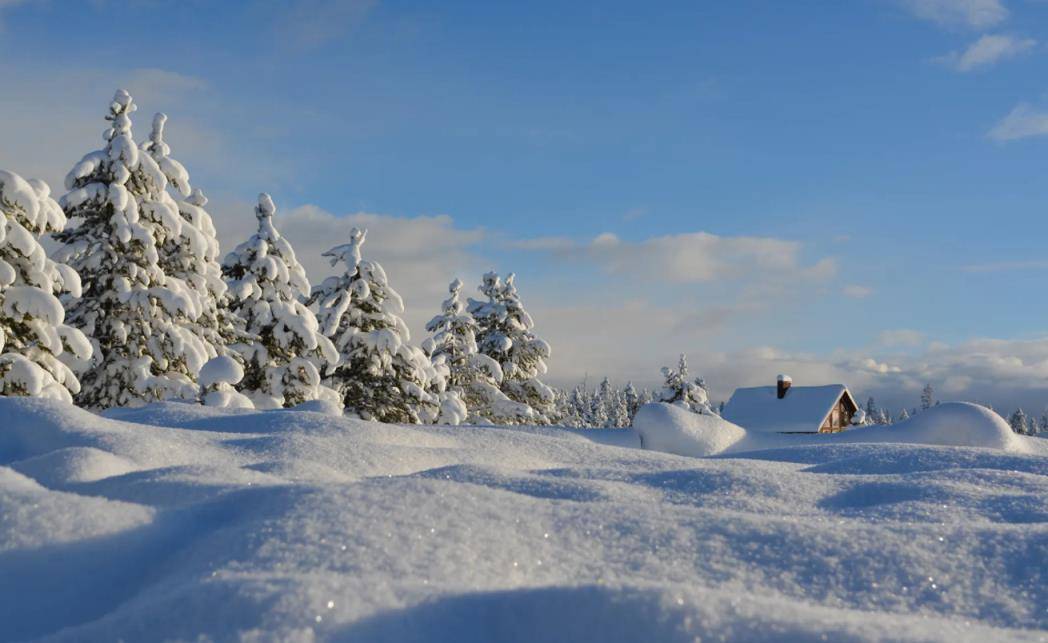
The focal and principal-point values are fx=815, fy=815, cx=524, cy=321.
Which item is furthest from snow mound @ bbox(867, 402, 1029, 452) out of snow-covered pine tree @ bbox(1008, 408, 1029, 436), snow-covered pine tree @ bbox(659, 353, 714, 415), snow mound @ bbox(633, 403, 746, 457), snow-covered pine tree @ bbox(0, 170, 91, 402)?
snow-covered pine tree @ bbox(1008, 408, 1029, 436)

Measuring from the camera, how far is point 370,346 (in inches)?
851

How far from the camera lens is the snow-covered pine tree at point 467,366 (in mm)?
27891

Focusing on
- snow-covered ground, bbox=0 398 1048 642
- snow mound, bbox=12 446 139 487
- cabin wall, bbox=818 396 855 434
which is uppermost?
cabin wall, bbox=818 396 855 434

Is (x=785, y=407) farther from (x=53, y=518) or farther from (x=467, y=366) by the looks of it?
(x=53, y=518)

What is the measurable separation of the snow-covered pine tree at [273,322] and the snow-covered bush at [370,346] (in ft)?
3.67

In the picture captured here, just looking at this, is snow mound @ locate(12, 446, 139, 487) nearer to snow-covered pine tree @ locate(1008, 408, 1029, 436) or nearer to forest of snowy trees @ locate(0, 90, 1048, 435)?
forest of snowy trees @ locate(0, 90, 1048, 435)

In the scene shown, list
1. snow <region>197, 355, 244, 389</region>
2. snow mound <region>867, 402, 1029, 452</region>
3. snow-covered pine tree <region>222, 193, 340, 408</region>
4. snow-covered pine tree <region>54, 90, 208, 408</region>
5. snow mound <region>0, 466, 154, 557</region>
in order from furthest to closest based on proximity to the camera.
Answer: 1. snow-covered pine tree <region>222, 193, 340, 408</region>
2. snow-covered pine tree <region>54, 90, 208, 408</region>
3. snow <region>197, 355, 244, 389</region>
4. snow mound <region>867, 402, 1029, 452</region>
5. snow mound <region>0, 466, 154, 557</region>

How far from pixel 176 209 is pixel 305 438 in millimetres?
15566

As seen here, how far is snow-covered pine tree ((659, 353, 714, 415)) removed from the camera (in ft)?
122

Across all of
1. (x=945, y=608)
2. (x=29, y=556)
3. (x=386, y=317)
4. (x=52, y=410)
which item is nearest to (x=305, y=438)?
(x=52, y=410)

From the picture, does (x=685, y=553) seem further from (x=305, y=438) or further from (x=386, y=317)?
(x=386, y=317)

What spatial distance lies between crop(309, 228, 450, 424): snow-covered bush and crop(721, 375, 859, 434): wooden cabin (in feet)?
70.8

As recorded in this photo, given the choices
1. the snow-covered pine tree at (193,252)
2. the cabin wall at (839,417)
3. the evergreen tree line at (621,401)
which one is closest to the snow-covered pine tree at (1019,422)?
the evergreen tree line at (621,401)

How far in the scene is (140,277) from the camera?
56.9 feet
